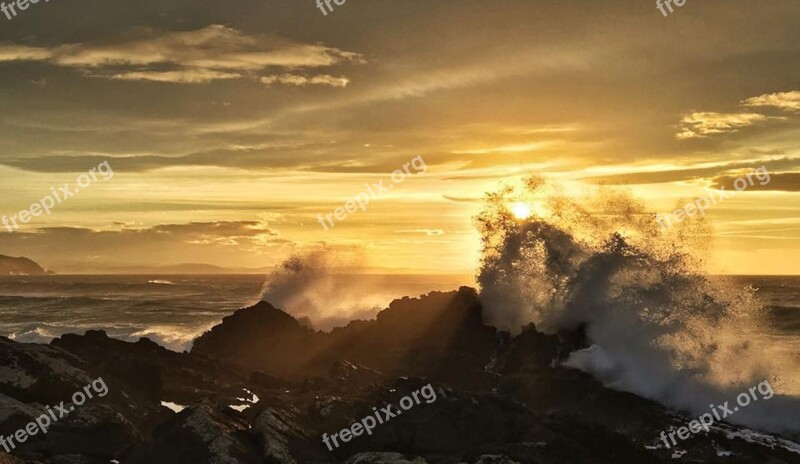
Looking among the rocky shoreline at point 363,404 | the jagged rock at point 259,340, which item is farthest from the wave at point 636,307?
the jagged rock at point 259,340

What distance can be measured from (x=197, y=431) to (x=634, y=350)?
537 inches

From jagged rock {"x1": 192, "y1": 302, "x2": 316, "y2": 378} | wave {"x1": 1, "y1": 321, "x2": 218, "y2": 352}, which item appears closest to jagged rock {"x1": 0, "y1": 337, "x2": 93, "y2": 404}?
jagged rock {"x1": 192, "y1": 302, "x2": 316, "y2": 378}

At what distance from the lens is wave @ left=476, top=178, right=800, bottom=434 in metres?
19.9

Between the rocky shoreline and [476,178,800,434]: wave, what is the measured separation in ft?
3.49

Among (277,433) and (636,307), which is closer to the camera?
(277,433)

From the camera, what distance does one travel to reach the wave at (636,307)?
19.9m

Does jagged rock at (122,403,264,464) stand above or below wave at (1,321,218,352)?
above

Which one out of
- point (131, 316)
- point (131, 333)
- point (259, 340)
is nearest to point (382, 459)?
point (259, 340)

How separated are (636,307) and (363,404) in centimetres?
1108

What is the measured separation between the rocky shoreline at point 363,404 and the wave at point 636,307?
41.9 inches

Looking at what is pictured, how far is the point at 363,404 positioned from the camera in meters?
15.4

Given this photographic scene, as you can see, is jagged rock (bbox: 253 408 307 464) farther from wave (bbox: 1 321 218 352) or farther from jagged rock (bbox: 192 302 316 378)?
wave (bbox: 1 321 218 352)

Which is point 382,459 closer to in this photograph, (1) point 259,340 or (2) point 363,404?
(2) point 363,404

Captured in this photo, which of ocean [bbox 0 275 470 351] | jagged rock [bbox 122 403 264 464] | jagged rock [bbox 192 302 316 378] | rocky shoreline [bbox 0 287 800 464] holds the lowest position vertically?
ocean [bbox 0 275 470 351]
